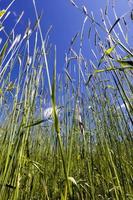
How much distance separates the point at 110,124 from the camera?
1.47 metres

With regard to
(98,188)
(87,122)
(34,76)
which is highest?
(87,122)

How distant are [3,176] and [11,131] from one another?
15 centimetres

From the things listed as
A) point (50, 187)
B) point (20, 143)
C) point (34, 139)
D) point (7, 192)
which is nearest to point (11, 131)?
point (20, 143)

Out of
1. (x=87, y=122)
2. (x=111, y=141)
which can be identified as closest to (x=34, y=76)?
(x=111, y=141)

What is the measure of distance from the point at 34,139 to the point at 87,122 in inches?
12.7

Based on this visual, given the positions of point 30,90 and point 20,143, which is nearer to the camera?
point 20,143

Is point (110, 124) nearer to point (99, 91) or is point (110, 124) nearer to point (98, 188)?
point (99, 91)

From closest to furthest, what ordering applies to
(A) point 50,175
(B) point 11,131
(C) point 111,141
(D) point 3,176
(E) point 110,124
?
(D) point 3,176, (B) point 11,131, (C) point 111,141, (E) point 110,124, (A) point 50,175

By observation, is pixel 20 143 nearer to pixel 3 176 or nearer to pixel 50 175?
pixel 3 176

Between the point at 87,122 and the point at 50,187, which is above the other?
the point at 87,122

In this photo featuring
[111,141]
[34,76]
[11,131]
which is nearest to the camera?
[11,131]

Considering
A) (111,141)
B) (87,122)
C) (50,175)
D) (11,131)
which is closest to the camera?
(11,131)

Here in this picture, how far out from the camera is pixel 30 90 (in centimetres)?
91

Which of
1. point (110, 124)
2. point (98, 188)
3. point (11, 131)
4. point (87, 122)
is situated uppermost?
point (87, 122)
